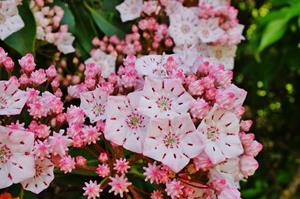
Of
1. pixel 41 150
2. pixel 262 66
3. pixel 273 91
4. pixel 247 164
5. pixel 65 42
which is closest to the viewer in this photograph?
pixel 41 150

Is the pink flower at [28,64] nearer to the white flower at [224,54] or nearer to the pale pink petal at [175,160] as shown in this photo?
the pale pink petal at [175,160]

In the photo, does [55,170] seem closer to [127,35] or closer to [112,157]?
[112,157]

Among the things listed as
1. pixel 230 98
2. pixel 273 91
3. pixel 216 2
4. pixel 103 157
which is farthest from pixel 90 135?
pixel 273 91

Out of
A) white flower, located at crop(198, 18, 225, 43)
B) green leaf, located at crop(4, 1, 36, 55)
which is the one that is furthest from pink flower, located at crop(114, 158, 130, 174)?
white flower, located at crop(198, 18, 225, 43)

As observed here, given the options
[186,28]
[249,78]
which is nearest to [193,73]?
[186,28]

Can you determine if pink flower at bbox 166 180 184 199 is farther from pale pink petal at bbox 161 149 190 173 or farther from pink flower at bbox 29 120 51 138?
pink flower at bbox 29 120 51 138

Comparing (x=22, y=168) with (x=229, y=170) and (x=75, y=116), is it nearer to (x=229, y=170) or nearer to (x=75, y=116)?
(x=75, y=116)
